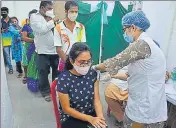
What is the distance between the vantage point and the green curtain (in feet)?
14.6

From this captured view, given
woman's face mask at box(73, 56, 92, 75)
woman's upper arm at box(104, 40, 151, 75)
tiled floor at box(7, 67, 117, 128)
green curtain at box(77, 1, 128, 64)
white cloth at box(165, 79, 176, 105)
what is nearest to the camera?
woman's upper arm at box(104, 40, 151, 75)

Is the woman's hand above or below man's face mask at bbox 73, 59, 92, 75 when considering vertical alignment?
below

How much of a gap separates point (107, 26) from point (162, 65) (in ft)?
10.3

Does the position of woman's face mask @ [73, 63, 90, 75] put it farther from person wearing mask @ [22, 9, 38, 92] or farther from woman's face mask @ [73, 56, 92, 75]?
person wearing mask @ [22, 9, 38, 92]

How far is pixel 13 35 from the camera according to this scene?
4.13 m

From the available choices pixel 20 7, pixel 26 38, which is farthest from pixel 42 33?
pixel 20 7

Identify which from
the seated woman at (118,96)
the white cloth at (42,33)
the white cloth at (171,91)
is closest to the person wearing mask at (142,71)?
the white cloth at (171,91)

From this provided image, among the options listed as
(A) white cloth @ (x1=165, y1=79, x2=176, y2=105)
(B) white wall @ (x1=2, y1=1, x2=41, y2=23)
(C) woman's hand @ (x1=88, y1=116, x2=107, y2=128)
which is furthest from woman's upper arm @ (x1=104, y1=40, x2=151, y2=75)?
(B) white wall @ (x1=2, y1=1, x2=41, y2=23)

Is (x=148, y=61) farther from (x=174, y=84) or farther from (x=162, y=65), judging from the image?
(x=174, y=84)

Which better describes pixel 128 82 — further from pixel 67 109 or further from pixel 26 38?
pixel 26 38

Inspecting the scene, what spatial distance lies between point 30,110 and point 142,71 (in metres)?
1.98

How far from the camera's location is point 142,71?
1.47 m

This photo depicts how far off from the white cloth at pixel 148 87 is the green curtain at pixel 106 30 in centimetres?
304

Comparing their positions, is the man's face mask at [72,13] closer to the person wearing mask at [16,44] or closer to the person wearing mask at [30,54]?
the person wearing mask at [30,54]
